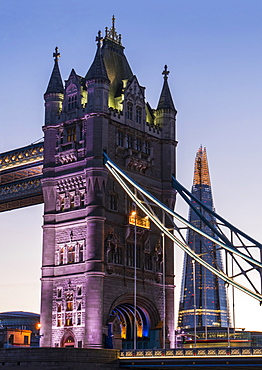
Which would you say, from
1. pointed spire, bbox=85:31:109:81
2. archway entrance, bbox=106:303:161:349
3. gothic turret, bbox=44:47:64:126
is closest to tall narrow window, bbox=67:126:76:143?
gothic turret, bbox=44:47:64:126

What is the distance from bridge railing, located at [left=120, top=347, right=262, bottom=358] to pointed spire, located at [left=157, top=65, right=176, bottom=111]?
26.8 meters

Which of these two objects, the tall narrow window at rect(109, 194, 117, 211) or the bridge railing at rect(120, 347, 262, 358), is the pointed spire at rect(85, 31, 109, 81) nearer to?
the tall narrow window at rect(109, 194, 117, 211)

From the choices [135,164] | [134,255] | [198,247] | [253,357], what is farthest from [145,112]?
[198,247]

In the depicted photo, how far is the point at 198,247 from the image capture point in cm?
16250

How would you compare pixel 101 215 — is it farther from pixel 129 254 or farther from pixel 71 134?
pixel 71 134

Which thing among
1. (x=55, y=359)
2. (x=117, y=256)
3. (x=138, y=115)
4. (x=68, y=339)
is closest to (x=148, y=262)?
(x=117, y=256)

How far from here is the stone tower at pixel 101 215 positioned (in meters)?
68.7

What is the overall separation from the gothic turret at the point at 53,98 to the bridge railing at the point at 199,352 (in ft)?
77.9

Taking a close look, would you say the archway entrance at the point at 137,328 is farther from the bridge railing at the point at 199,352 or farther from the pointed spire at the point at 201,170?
the pointed spire at the point at 201,170

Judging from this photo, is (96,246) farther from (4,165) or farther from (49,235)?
(4,165)

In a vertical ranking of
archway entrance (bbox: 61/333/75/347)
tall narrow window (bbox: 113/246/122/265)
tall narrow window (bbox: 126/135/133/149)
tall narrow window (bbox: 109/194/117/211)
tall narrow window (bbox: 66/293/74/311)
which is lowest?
archway entrance (bbox: 61/333/75/347)

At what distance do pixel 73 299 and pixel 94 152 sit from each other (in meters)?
12.7

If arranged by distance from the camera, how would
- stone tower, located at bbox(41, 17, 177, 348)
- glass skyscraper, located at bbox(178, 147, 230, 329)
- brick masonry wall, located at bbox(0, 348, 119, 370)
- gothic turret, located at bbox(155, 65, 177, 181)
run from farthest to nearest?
glass skyscraper, located at bbox(178, 147, 230, 329) < gothic turret, located at bbox(155, 65, 177, 181) < stone tower, located at bbox(41, 17, 177, 348) < brick masonry wall, located at bbox(0, 348, 119, 370)

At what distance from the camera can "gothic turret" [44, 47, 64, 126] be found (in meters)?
→ 75.5
